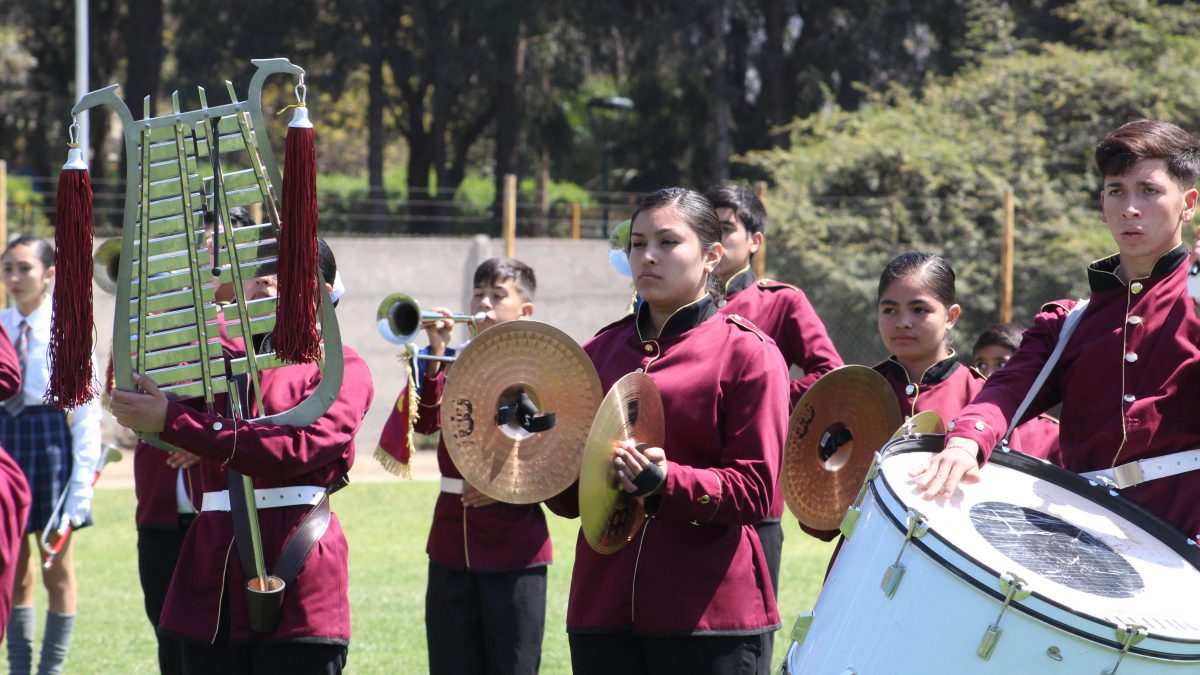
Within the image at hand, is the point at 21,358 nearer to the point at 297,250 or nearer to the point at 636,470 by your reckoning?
the point at 297,250

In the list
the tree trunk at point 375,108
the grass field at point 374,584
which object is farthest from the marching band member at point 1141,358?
the tree trunk at point 375,108

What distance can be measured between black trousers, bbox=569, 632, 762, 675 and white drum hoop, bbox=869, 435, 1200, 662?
2.15 feet

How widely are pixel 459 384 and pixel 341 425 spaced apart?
0.42 meters

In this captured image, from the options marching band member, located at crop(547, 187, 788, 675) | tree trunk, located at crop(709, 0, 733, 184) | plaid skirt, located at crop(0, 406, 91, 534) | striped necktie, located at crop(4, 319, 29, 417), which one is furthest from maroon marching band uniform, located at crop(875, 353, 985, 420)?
tree trunk, located at crop(709, 0, 733, 184)

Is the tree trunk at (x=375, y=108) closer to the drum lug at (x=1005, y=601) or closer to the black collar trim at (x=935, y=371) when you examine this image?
the black collar trim at (x=935, y=371)

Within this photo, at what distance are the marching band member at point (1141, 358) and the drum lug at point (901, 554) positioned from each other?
399 millimetres

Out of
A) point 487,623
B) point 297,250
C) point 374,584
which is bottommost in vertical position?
point 374,584

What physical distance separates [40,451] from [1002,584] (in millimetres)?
4891

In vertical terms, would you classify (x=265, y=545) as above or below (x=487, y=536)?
above

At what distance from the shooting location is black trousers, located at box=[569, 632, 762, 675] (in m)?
3.48

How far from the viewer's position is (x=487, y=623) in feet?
16.8

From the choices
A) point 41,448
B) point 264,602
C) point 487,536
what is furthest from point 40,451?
point 264,602

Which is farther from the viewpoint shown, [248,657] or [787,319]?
[787,319]

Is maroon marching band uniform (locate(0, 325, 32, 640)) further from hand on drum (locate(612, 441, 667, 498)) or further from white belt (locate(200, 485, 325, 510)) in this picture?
hand on drum (locate(612, 441, 667, 498))
